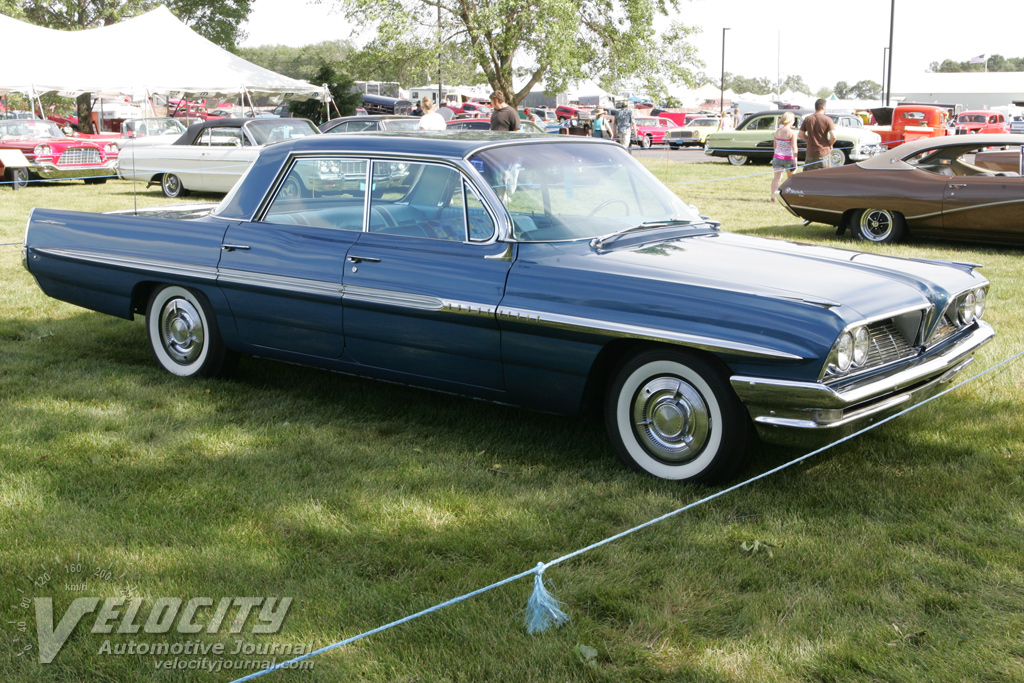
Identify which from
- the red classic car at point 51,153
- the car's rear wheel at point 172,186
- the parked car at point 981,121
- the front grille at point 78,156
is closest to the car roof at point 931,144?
the car's rear wheel at point 172,186

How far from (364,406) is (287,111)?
134ft

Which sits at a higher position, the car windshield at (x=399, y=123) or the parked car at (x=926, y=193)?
the car windshield at (x=399, y=123)

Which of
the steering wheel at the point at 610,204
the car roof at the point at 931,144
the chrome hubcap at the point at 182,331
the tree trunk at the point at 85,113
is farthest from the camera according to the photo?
the tree trunk at the point at 85,113

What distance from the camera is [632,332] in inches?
156

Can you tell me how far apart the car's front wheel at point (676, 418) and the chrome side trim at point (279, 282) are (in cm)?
158

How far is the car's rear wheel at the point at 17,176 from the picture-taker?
1823cm

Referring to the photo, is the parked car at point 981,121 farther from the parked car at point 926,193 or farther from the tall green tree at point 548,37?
the parked car at point 926,193

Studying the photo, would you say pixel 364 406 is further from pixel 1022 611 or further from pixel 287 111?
pixel 287 111

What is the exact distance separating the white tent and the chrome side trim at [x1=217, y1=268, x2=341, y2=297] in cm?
1909

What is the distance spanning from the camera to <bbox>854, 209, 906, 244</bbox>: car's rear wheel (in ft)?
35.3

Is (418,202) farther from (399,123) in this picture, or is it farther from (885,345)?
(399,123)

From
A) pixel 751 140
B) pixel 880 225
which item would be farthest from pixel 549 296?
pixel 751 140

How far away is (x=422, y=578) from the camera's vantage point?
3273mm

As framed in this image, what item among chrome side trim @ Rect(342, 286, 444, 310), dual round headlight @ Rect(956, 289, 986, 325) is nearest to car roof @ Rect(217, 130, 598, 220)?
chrome side trim @ Rect(342, 286, 444, 310)
